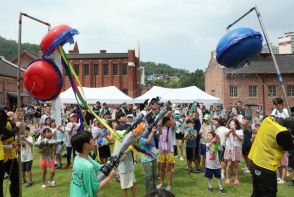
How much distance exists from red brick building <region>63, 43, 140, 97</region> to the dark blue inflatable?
1813 inches

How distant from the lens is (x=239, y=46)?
488 cm

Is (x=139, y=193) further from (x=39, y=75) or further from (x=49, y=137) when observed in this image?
(x=39, y=75)

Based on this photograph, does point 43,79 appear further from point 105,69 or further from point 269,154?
point 105,69

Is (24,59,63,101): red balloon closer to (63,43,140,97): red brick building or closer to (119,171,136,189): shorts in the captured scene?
(119,171,136,189): shorts

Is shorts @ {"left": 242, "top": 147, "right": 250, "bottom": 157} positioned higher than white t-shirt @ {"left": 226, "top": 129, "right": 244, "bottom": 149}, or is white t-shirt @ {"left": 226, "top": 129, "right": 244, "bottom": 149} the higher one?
white t-shirt @ {"left": 226, "top": 129, "right": 244, "bottom": 149}

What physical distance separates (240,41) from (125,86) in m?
46.8

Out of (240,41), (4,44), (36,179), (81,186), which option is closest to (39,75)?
(81,186)

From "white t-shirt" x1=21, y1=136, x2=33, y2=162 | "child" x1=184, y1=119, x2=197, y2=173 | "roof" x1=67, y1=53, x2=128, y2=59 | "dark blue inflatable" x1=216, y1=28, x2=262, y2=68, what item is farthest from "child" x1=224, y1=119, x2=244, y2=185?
"roof" x1=67, y1=53, x2=128, y2=59

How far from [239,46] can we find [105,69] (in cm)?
4751

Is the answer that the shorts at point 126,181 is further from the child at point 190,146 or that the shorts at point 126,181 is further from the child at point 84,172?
the child at point 190,146

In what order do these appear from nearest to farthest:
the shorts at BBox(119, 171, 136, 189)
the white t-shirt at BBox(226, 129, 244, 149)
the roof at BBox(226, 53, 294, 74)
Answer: the shorts at BBox(119, 171, 136, 189) → the white t-shirt at BBox(226, 129, 244, 149) → the roof at BBox(226, 53, 294, 74)

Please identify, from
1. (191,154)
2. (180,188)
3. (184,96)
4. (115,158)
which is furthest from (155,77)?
(115,158)

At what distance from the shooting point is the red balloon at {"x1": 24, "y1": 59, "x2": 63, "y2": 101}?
5.50 m

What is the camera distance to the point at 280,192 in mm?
7965
